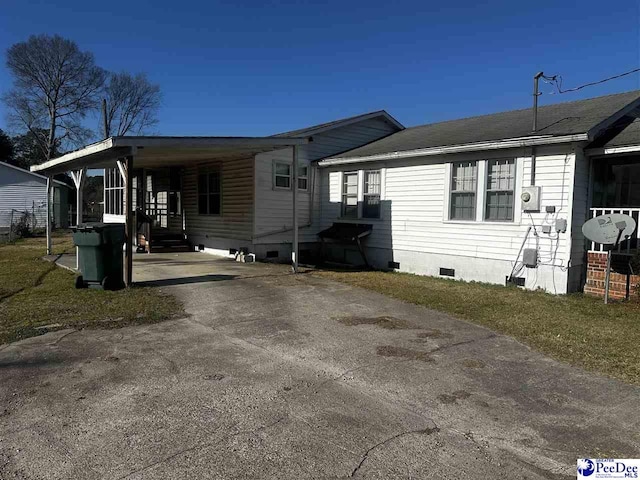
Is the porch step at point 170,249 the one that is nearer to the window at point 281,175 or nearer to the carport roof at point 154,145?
the carport roof at point 154,145

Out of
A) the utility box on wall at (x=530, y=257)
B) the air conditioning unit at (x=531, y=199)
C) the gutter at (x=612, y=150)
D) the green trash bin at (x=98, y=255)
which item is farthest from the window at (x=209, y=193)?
the gutter at (x=612, y=150)

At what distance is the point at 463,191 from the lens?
10.4 m

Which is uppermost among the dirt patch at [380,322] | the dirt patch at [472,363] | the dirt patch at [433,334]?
the dirt patch at [472,363]

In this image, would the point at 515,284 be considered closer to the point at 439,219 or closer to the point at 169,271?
the point at 439,219

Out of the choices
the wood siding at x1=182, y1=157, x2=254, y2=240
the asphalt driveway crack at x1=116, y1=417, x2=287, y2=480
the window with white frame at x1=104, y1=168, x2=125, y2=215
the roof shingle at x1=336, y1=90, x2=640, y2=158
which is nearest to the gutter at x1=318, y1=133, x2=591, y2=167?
the roof shingle at x1=336, y1=90, x2=640, y2=158

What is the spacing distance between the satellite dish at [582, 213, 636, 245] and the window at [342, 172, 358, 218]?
6295mm

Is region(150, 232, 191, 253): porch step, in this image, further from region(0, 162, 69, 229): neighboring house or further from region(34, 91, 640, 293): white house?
region(0, 162, 69, 229): neighboring house

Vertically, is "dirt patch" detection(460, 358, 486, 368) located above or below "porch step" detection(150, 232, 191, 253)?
below

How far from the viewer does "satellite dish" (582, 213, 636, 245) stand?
25.6 feet

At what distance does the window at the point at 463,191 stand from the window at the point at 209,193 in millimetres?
7064

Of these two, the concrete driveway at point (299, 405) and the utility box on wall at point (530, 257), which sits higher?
the utility box on wall at point (530, 257)

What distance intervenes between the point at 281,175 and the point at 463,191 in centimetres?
538

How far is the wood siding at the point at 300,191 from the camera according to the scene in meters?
12.9

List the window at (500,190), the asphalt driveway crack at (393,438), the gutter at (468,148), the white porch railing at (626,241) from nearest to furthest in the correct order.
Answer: the asphalt driveway crack at (393,438)
the gutter at (468,148)
the white porch railing at (626,241)
the window at (500,190)
